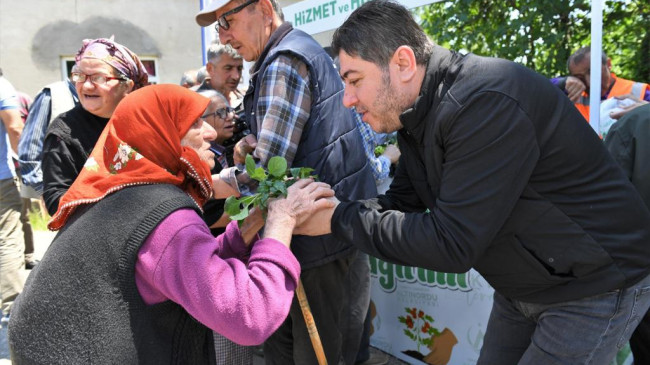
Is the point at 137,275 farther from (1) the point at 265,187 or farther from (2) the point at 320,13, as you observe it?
(2) the point at 320,13

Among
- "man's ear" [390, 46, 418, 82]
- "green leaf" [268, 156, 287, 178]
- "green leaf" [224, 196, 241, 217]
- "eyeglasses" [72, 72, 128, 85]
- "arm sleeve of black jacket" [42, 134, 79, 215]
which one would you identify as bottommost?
"arm sleeve of black jacket" [42, 134, 79, 215]

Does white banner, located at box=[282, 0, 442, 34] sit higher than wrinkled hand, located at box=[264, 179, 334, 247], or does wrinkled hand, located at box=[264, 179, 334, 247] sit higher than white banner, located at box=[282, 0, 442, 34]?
white banner, located at box=[282, 0, 442, 34]

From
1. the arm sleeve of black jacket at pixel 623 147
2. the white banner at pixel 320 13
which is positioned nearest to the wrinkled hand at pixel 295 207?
the arm sleeve of black jacket at pixel 623 147

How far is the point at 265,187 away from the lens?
2117 mm

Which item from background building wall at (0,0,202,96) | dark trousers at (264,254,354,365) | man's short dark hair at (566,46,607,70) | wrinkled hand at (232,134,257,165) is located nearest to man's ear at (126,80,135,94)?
wrinkled hand at (232,134,257,165)

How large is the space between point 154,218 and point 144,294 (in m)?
0.22

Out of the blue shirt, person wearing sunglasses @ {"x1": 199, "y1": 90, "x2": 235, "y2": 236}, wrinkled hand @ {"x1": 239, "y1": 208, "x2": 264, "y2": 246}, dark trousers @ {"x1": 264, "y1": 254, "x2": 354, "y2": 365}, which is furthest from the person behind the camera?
the blue shirt

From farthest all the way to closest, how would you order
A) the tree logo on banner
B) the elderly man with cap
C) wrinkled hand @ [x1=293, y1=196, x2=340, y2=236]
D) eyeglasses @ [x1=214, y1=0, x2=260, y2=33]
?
the tree logo on banner
eyeglasses @ [x1=214, y1=0, x2=260, y2=33]
the elderly man with cap
wrinkled hand @ [x1=293, y1=196, x2=340, y2=236]

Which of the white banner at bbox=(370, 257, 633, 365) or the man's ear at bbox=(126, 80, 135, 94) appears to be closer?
the man's ear at bbox=(126, 80, 135, 94)

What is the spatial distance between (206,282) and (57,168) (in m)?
1.89

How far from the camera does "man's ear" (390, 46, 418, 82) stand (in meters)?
1.73

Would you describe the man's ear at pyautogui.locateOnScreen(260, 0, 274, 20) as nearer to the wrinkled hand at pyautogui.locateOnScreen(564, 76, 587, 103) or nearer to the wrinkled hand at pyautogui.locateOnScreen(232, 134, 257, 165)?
the wrinkled hand at pyautogui.locateOnScreen(232, 134, 257, 165)

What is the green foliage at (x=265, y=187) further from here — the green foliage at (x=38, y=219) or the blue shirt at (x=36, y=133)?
the green foliage at (x=38, y=219)

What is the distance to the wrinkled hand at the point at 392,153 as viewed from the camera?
377 cm
